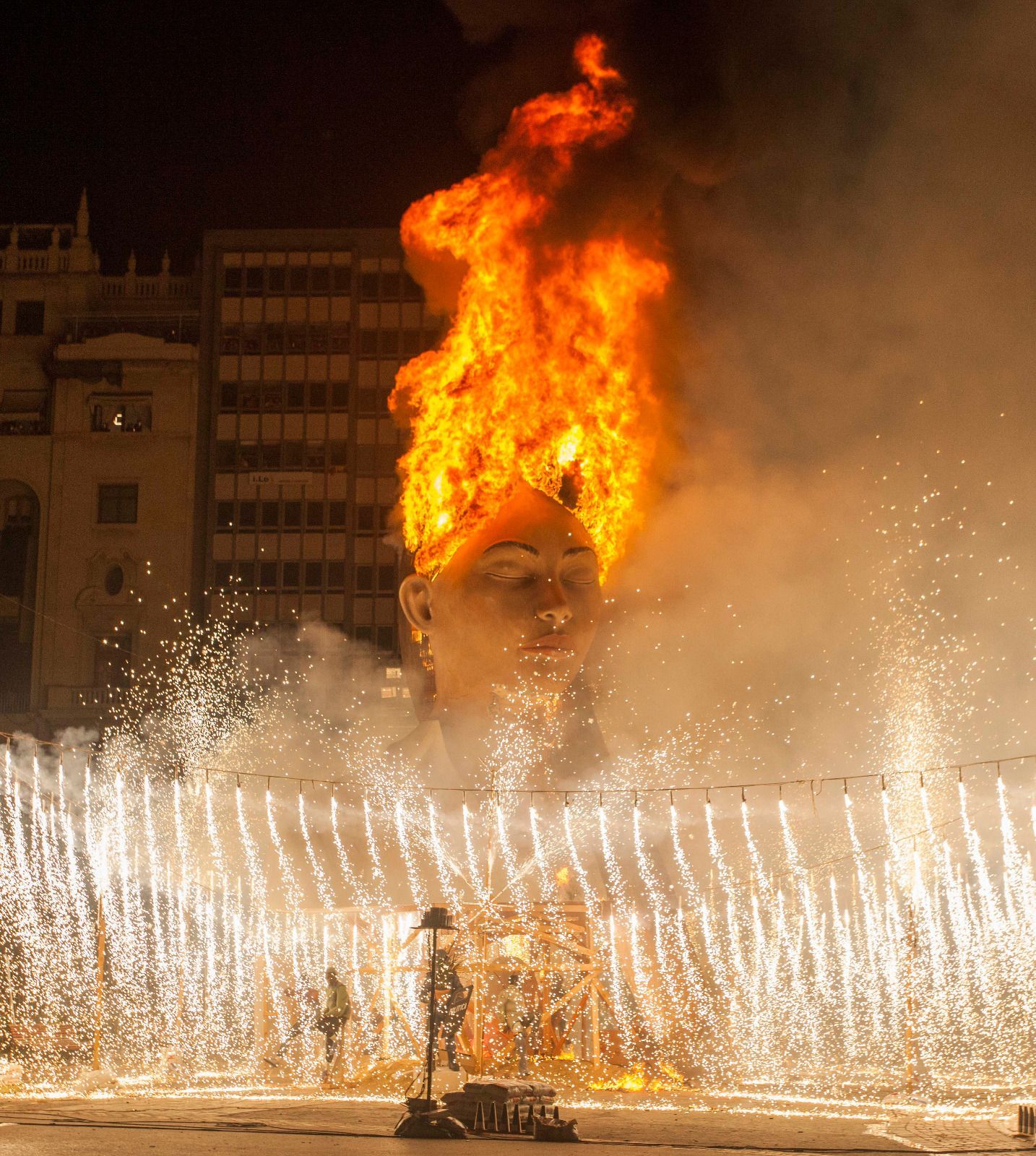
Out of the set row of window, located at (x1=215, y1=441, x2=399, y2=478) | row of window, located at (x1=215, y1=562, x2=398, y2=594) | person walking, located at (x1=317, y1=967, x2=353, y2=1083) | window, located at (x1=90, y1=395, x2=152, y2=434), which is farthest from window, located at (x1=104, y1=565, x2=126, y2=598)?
person walking, located at (x1=317, y1=967, x2=353, y2=1083)

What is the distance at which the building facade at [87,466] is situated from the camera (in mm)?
45000

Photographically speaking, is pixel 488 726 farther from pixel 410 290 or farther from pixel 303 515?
pixel 410 290

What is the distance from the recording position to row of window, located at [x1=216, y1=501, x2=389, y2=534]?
47.4 metres

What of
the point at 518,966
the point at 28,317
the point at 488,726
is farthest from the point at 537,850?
the point at 28,317

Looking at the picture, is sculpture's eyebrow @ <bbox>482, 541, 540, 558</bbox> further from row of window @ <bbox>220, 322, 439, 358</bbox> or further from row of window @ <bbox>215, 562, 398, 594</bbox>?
row of window @ <bbox>220, 322, 439, 358</bbox>

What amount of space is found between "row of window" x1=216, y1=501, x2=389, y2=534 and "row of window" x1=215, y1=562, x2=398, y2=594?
50.1 inches

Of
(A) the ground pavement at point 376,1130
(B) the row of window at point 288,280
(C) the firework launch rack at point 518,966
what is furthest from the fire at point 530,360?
(B) the row of window at point 288,280

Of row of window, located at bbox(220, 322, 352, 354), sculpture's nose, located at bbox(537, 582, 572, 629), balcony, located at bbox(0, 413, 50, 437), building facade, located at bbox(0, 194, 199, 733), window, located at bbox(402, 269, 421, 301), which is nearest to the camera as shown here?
sculpture's nose, located at bbox(537, 582, 572, 629)

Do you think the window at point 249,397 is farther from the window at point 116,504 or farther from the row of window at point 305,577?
the row of window at point 305,577

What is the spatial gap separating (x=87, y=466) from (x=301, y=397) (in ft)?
24.0

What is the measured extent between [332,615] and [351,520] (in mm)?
3296

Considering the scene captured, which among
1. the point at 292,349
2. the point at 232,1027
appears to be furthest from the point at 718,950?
the point at 292,349

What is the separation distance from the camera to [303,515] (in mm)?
47750

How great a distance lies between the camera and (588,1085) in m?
18.4
